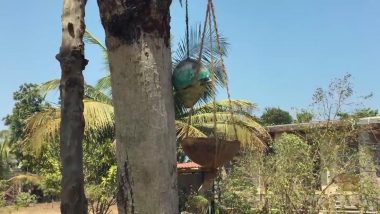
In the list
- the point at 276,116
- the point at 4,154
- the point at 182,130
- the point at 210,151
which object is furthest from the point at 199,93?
the point at 276,116

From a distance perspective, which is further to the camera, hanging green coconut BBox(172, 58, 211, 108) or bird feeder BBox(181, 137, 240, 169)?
bird feeder BBox(181, 137, 240, 169)

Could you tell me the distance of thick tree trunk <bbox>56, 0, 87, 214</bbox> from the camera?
377cm

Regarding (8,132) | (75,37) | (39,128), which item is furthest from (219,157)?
(8,132)

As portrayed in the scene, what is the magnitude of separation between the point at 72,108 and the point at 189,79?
1.10 meters

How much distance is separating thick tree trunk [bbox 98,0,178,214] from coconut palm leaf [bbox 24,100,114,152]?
9.66 meters

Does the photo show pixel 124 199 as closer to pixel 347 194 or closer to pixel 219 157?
pixel 219 157

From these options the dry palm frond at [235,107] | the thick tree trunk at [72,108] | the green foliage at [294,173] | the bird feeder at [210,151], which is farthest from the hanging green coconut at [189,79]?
the dry palm frond at [235,107]

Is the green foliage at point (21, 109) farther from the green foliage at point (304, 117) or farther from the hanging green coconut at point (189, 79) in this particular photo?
the hanging green coconut at point (189, 79)

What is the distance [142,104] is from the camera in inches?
96.0

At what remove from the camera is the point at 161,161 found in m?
2.40

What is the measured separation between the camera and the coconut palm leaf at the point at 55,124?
12.3 metres

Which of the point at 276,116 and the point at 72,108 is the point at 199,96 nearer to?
the point at 72,108

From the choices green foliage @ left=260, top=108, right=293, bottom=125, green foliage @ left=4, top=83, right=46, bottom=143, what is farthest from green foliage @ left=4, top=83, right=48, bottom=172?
green foliage @ left=260, top=108, right=293, bottom=125

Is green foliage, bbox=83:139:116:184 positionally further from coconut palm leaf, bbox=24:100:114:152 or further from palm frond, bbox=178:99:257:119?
palm frond, bbox=178:99:257:119
